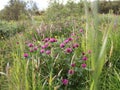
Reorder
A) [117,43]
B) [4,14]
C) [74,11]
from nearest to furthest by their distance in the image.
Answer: [117,43] → [74,11] → [4,14]

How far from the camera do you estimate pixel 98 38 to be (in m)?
0.51

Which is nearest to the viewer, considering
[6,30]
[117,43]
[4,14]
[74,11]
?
[117,43]

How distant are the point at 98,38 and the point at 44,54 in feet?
7.64

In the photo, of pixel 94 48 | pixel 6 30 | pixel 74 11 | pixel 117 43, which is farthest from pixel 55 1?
pixel 94 48

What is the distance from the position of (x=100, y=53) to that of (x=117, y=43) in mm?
2509

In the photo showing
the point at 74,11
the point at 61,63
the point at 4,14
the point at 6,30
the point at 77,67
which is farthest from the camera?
the point at 4,14

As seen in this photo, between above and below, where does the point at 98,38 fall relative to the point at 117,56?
above

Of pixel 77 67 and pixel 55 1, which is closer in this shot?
pixel 77 67

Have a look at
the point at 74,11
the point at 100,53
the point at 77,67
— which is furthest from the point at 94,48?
the point at 74,11

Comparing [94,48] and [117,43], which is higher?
[94,48]

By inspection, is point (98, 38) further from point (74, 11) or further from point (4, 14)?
point (4, 14)

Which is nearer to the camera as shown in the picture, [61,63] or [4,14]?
[61,63]

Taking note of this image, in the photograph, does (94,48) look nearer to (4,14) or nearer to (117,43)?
(117,43)

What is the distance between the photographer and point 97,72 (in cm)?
51
